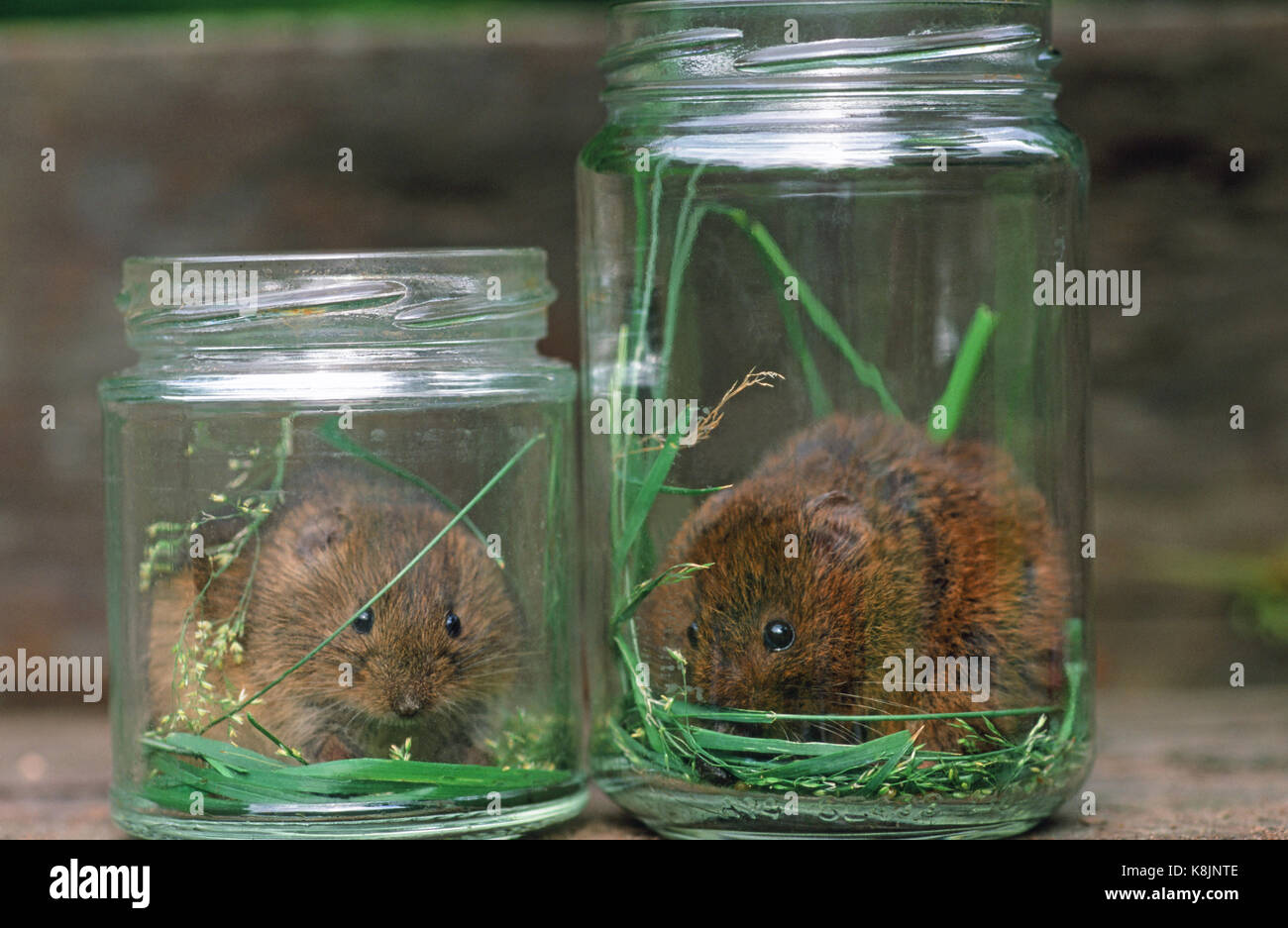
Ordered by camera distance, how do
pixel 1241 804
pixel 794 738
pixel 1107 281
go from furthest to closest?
pixel 1107 281
pixel 1241 804
pixel 794 738

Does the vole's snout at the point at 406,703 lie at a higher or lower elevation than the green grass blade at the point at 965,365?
lower

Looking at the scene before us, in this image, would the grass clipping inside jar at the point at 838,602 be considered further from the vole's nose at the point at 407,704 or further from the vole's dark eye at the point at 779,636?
the vole's nose at the point at 407,704

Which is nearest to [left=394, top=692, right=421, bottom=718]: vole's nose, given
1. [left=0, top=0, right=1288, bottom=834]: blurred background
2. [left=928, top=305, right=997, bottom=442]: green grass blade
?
[left=928, top=305, right=997, bottom=442]: green grass blade

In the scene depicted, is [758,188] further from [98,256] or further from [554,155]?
[98,256]

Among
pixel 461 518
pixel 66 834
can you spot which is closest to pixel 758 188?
pixel 461 518

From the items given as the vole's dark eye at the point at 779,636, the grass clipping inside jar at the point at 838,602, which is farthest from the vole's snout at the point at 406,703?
the vole's dark eye at the point at 779,636

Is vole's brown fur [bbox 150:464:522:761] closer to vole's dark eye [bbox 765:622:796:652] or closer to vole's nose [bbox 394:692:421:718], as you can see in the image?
vole's nose [bbox 394:692:421:718]

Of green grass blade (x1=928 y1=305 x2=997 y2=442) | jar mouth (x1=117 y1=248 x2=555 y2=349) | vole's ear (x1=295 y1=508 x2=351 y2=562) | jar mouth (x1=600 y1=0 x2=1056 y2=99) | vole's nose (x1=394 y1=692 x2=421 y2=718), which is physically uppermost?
jar mouth (x1=600 y1=0 x2=1056 y2=99)

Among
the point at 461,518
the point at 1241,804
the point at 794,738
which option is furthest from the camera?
the point at 1241,804
